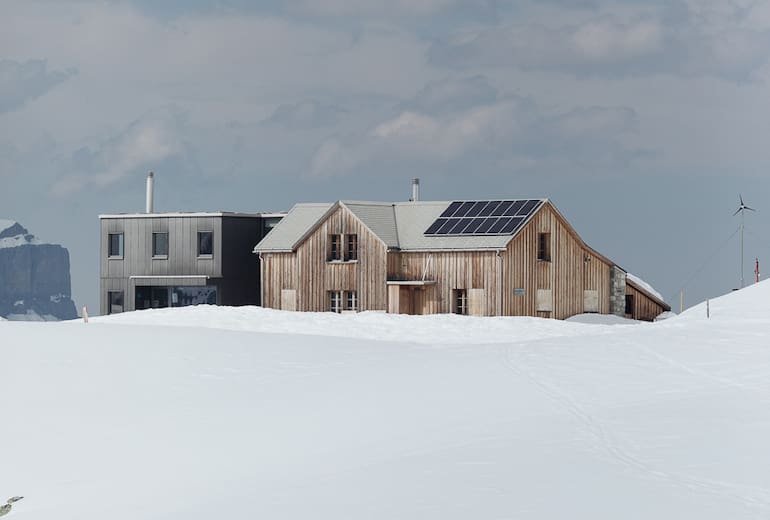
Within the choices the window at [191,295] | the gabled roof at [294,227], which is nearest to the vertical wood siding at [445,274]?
the gabled roof at [294,227]

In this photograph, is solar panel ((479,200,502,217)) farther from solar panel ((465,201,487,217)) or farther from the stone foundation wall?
the stone foundation wall

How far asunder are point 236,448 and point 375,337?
24731 millimetres

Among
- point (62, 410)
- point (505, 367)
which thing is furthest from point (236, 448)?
point (505, 367)

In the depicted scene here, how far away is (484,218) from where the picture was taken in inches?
2243

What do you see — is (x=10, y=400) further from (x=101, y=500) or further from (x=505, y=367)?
(x=505, y=367)

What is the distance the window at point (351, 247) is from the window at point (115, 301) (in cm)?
1463

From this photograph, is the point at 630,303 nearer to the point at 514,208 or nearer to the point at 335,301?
the point at 514,208

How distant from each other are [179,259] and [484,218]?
17172 mm

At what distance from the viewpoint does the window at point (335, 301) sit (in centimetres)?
5753

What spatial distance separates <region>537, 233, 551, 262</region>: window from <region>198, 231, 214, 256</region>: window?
1766 cm

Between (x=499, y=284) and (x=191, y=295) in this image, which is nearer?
(x=499, y=284)

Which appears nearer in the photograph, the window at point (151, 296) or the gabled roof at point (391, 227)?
the gabled roof at point (391, 227)

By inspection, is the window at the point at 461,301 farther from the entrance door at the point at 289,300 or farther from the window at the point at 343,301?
the entrance door at the point at 289,300
